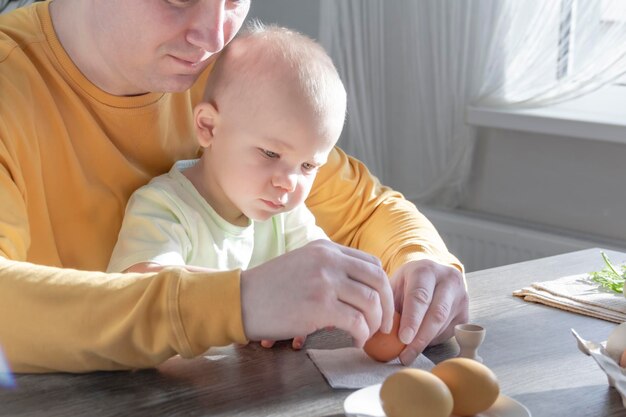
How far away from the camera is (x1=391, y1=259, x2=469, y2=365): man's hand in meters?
1.19

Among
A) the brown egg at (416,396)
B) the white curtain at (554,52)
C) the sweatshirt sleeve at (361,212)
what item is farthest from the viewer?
the white curtain at (554,52)

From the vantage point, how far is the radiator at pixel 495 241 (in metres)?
2.96

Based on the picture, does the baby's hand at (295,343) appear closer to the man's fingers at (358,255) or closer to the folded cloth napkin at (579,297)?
the man's fingers at (358,255)

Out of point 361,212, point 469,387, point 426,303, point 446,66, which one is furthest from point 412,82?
point 469,387

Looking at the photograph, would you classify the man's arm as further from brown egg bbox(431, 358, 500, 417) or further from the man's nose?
the man's nose

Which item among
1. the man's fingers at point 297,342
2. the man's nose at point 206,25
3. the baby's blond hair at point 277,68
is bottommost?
the man's fingers at point 297,342

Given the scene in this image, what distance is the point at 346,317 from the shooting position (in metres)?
1.08

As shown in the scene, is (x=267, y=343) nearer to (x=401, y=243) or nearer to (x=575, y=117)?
(x=401, y=243)

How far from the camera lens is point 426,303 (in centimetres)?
124

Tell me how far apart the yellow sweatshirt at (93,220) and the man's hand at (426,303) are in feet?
0.49

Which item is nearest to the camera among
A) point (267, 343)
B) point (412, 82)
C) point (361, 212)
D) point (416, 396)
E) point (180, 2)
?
point (416, 396)

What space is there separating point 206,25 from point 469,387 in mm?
700

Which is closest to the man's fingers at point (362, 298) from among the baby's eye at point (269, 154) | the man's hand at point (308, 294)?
the man's hand at point (308, 294)

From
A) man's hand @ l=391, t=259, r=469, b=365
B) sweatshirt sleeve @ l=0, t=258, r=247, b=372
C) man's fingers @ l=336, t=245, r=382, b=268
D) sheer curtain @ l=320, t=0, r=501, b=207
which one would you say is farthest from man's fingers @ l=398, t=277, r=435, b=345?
sheer curtain @ l=320, t=0, r=501, b=207
